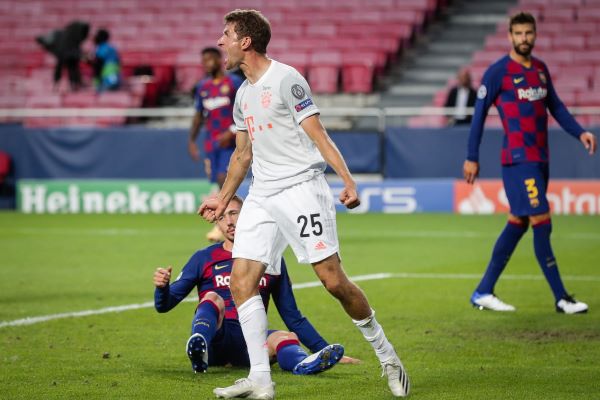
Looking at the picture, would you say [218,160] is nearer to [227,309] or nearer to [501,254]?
[501,254]

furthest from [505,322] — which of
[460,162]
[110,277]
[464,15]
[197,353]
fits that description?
[464,15]

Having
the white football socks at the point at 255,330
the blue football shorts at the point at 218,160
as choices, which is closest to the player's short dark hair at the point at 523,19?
the white football socks at the point at 255,330

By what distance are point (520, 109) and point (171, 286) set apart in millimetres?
3672

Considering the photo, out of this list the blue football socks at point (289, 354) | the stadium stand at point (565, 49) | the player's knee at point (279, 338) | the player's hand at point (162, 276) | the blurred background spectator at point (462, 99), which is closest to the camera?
the player's hand at point (162, 276)

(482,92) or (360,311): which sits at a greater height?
(482,92)

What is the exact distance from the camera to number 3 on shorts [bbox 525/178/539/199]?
9391mm

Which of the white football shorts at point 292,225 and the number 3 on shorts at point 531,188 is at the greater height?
the white football shorts at point 292,225

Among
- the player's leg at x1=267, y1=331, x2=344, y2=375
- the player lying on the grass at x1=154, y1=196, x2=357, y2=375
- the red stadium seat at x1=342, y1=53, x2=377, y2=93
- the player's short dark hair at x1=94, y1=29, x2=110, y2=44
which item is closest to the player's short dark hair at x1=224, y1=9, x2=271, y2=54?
the player lying on the grass at x1=154, y1=196, x2=357, y2=375

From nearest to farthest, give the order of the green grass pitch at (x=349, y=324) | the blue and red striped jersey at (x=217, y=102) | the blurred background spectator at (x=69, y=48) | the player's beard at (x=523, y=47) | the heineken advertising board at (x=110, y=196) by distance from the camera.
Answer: the green grass pitch at (x=349, y=324)
the player's beard at (x=523, y=47)
the blue and red striped jersey at (x=217, y=102)
the heineken advertising board at (x=110, y=196)
the blurred background spectator at (x=69, y=48)

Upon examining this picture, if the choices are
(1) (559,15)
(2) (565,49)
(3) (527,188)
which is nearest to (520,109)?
(3) (527,188)

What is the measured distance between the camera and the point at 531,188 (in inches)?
370

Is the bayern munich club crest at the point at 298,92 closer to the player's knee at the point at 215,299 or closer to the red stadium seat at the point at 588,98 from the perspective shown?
the player's knee at the point at 215,299

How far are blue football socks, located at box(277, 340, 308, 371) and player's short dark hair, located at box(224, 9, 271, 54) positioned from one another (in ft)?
5.72

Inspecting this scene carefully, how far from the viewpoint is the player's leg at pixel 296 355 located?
657 cm
